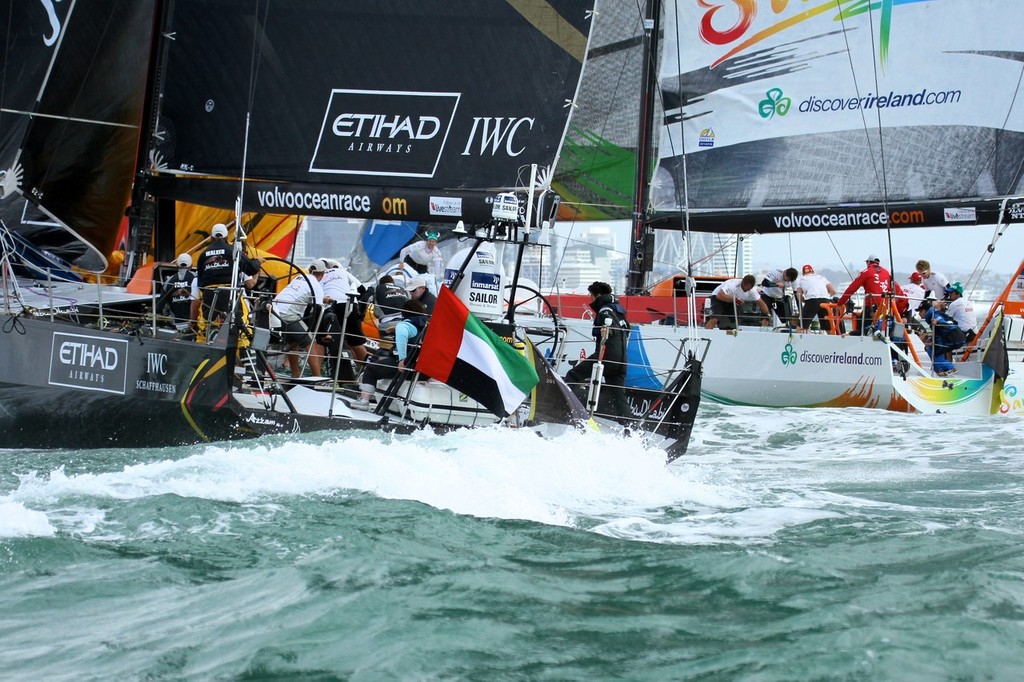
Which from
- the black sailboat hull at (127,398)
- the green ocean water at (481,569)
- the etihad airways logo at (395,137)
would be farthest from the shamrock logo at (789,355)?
the black sailboat hull at (127,398)

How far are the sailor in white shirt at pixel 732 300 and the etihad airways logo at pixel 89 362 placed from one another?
718cm

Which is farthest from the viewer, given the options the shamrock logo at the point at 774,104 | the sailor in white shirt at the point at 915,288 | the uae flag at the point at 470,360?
the shamrock logo at the point at 774,104

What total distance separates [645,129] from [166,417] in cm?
885

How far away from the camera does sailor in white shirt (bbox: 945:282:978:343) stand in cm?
1313

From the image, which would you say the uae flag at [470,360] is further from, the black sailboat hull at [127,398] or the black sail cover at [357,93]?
the black sail cover at [357,93]

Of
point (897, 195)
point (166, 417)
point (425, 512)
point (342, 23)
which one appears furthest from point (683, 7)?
point (425, 512)

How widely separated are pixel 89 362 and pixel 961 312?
969cm

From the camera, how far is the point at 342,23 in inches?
358

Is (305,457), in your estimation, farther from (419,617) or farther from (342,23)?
(342,23)

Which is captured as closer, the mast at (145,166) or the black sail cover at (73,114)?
the black sail cover at (73,114)

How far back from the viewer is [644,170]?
14656 mm

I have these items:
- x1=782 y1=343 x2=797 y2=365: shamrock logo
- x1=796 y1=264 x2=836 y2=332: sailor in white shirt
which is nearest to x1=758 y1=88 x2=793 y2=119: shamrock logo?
x1=796 y1=264 x2=836 y2=332: sailor in white shirt

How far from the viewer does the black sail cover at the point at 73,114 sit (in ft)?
27.3

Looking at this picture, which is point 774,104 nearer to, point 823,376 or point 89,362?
point 823,376
